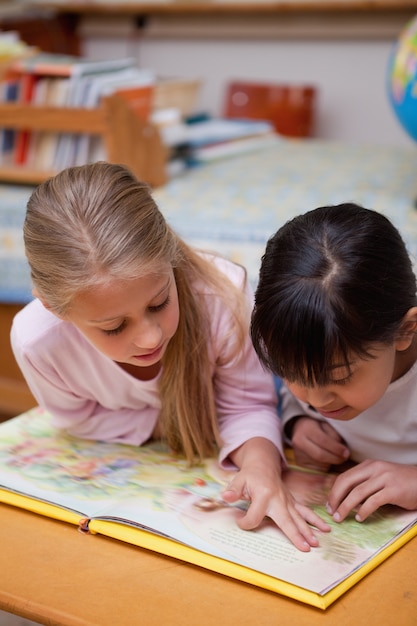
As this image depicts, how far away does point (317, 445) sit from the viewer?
94cm

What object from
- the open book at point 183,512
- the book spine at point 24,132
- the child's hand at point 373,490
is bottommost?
the open book at point 183,512

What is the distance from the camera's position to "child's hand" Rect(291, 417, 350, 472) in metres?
0.93

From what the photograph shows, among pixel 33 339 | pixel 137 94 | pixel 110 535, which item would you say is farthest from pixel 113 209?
pixel 137 94

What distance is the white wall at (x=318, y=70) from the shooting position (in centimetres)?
279

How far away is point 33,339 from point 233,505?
32 centimetres

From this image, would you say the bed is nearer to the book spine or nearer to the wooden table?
the book spine

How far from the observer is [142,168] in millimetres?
1997

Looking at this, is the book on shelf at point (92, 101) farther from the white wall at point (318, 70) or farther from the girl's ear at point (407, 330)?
the girl's ear at point (407, 330)

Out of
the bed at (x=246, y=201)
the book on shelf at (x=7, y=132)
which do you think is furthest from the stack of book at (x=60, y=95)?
the bed at (x=246, y=201)

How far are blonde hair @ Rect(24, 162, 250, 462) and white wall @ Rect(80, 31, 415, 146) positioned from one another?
2022 millimetres

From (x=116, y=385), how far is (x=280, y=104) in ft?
6.81

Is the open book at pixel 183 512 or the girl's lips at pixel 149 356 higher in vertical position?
the girl's lips at pixel 149 356

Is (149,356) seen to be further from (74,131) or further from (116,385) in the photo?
(74,131)

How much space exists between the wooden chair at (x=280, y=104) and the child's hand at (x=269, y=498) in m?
2.16
